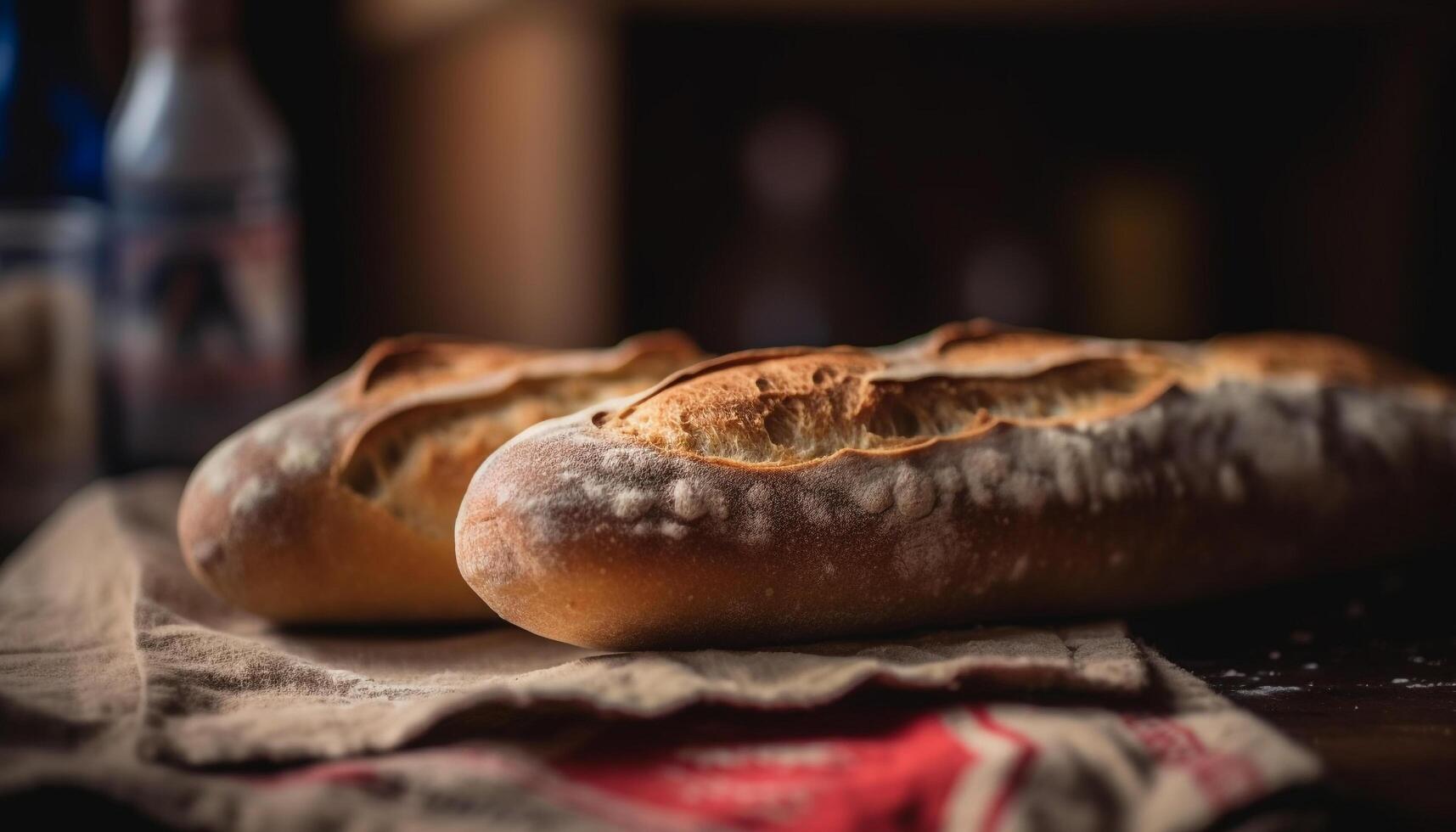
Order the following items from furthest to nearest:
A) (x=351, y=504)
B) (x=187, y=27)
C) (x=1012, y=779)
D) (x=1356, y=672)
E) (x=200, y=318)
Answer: (x=187, y=27), (x=200, y=318), (x=351, y=504), (x=1356, y=672), (x=1012, y=779)

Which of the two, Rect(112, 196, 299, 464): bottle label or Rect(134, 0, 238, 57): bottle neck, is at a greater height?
Rect(134, 0, 238, 57): bottle neck

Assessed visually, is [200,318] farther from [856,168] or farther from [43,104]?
[856,168]

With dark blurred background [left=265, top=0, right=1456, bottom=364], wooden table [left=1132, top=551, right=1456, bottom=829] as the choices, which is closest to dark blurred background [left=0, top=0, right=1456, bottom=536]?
dark blurred background [left=265, top=0, right=1456, bottom=364]

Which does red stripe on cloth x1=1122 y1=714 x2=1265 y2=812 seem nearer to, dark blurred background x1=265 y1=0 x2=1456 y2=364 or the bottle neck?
the bottle neck

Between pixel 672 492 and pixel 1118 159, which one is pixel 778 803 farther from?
pixel 1118 159

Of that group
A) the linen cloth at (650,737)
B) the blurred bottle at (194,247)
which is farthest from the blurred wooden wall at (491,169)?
the linen cloth at (650,737)

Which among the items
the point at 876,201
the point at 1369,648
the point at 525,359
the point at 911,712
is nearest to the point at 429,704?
the point at 911,712

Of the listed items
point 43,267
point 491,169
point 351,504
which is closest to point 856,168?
point 491,169
